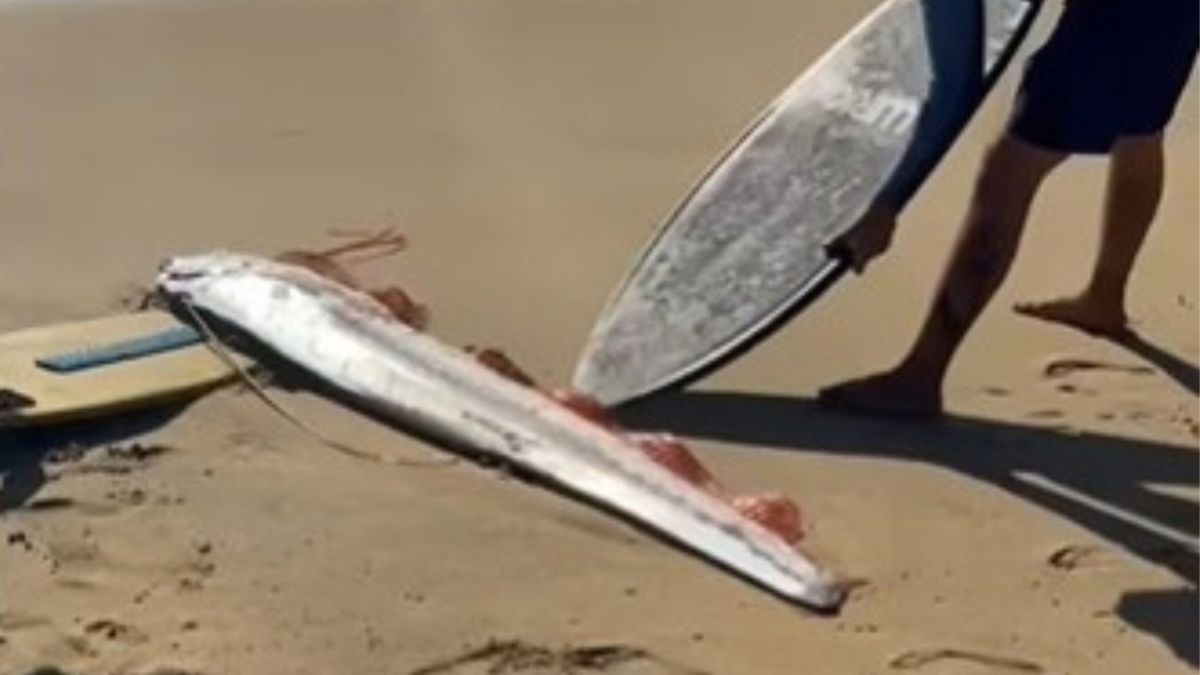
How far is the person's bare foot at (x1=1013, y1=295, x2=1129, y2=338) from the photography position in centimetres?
570

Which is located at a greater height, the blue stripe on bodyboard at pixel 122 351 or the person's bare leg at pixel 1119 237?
the person's bare leg at pixel 1119 237

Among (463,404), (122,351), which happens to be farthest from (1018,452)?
(122,351)

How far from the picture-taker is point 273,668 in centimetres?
424

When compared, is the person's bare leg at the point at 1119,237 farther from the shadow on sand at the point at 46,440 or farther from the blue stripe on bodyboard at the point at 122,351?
the shadow on sand at the point at 46,440

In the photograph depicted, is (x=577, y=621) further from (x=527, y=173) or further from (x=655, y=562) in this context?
(x=527, y=173)

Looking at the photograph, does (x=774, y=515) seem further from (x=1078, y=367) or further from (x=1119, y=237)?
(x=1119, y=237)

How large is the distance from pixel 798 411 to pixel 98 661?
163 centimetres

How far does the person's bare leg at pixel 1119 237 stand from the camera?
562cm

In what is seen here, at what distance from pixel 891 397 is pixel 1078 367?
469 mm

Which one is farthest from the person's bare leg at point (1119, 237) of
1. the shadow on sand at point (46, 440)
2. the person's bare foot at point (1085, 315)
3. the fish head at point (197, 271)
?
the shadow on sand at point (46, 440)

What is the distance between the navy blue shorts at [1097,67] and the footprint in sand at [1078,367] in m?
0.46

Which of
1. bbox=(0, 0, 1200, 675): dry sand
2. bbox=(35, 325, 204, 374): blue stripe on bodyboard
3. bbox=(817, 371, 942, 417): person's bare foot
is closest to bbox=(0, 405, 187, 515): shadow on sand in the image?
bbox=(0, 0, 1200, 675): dry sand

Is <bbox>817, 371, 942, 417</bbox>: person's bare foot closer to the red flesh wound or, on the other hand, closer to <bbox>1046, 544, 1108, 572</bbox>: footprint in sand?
<bbox>1046, 544, 1108, 572</bbox>: footprint in sand

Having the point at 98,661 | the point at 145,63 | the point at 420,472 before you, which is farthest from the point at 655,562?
the point at 145,63
